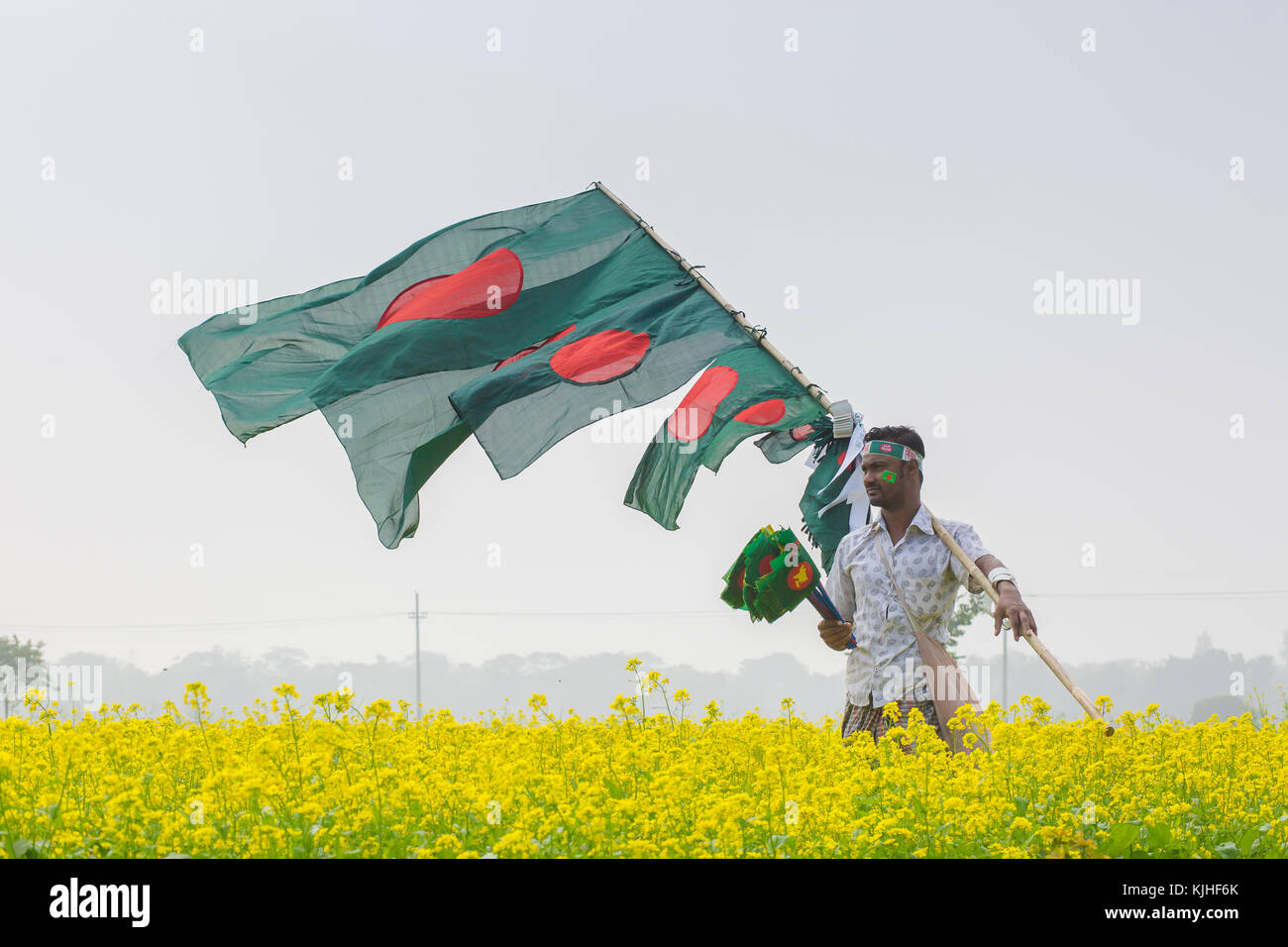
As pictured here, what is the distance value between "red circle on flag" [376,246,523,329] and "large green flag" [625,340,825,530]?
117cm

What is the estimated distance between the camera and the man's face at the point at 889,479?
5594mm

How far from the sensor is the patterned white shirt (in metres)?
5.46

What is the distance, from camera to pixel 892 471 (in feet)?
18.4

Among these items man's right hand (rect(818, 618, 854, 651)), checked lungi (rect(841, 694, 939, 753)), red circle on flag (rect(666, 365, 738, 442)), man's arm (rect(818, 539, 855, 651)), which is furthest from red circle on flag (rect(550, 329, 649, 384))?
checked lungi (rect(841, 694, 939, 753))

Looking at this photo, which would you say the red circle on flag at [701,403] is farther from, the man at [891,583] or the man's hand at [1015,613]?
the man's hand at [1015,613]

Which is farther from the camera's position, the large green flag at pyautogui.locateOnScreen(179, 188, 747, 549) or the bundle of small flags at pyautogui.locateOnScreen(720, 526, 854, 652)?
the large green flag at pyautogui.locateOnScreen(179, 188, 747, 549)

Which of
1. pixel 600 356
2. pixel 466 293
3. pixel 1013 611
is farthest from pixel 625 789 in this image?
pixel 466 293

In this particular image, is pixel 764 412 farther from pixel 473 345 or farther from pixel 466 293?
pixel 466 293

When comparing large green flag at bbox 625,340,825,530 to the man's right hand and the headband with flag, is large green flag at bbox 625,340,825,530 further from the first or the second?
the man's right hand

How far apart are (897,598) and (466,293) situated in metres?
2.81

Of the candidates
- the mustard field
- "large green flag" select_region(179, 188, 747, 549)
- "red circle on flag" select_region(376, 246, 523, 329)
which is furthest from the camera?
"red circle on flag" select_region(376, 246, 523, 329)
